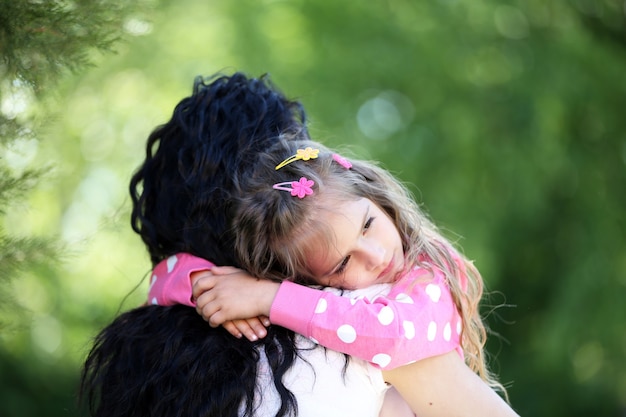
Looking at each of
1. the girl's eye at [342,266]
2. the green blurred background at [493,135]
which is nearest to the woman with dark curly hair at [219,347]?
the girl's eye at [342,266]

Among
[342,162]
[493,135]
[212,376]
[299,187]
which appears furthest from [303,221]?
[493,135]

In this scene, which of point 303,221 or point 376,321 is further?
point 303,221

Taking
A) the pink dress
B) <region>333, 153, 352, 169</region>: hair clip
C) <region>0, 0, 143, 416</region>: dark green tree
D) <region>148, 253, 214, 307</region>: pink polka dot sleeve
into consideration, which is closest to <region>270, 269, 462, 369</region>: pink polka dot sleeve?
the pink dress

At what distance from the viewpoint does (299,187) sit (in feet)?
6.21

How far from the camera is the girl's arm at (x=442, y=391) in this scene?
5.64 feet

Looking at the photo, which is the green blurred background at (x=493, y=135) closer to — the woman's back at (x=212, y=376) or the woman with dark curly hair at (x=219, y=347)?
the woman with dark curly hair at (x=219, y=347)

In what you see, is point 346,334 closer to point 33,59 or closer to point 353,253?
point 353,253

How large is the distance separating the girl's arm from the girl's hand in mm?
301

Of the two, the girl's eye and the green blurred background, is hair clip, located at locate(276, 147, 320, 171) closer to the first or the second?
the girl's eye

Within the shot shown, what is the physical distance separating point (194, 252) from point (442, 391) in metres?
0.66

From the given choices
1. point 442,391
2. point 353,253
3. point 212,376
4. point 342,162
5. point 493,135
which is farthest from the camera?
point 493,135

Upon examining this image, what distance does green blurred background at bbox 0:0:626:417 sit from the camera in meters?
4.94

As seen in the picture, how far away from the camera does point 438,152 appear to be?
16.8ft

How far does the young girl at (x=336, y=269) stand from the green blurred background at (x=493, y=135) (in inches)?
110
